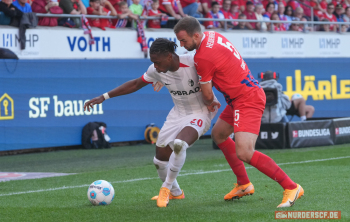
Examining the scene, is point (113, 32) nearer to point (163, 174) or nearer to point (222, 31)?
point (222, 31)

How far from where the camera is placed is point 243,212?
222 inches

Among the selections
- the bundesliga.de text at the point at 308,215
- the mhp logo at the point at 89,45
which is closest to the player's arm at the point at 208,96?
the bundesliga.de text at the point at 308,215

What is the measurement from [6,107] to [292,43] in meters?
9.43

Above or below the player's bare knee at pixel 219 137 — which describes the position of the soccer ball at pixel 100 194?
below

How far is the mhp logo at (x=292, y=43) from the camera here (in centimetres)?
1792

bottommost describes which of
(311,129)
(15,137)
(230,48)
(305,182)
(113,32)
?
(15,137)

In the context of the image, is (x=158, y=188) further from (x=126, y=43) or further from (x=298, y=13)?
(x=298, y=13)

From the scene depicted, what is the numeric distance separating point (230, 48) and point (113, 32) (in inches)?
353

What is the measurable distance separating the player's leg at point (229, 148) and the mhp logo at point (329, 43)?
13.3 meters

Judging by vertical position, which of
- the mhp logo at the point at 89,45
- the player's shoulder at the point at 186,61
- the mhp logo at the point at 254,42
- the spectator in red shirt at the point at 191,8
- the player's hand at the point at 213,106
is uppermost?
the player's shoulder at the point at 186,61

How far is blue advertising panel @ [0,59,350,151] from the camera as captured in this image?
1294cm

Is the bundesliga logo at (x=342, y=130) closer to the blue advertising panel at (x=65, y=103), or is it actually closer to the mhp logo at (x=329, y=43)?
the blue advertising panel at (x=65, y=103)

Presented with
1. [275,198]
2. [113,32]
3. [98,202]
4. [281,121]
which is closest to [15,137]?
[113,32]

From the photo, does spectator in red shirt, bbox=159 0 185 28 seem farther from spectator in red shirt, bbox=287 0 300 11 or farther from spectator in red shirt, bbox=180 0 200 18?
spectator in red shirt, bbox=287 0 300 11
